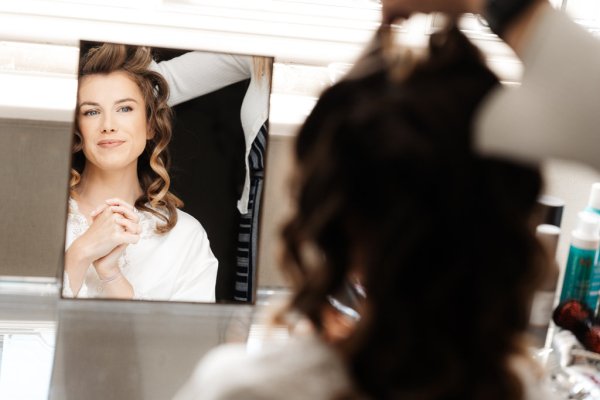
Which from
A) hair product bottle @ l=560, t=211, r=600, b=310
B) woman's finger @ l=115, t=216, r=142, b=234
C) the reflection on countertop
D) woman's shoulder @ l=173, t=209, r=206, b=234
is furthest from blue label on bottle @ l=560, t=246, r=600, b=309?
woman's finger @ l=115, t=216, r=142, b=234

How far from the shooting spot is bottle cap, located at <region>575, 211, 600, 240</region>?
4.42 ft

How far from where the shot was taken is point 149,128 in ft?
4.37

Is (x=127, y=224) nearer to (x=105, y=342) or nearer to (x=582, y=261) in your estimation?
(x=105, y=342)

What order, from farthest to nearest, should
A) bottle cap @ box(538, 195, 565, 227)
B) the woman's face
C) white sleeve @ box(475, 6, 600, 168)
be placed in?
bottle cap @ box(538, 195, 565, 227), the woman's face, white sleeve @ box(475, 6, 600, 168)

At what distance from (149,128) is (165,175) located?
0.08 meters

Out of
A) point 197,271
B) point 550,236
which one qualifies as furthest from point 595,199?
point 197,271

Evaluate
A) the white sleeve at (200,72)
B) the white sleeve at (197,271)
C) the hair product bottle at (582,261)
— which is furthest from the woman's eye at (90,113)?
the hair product bottle at (582,261)

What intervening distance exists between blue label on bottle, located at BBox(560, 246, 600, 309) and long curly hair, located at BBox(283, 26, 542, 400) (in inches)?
29.0

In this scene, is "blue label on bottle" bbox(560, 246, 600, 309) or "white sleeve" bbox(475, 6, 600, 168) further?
"blue label on bottle" bbox(560, 246, 600, 309)

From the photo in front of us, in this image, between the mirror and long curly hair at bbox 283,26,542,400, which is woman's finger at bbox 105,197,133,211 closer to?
the mirror

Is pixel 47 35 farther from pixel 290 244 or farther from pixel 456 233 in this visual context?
pixel 456 233

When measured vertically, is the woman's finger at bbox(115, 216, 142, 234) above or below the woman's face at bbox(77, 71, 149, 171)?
below

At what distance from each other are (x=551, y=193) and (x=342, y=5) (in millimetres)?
544

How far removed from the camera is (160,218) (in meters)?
1.37
